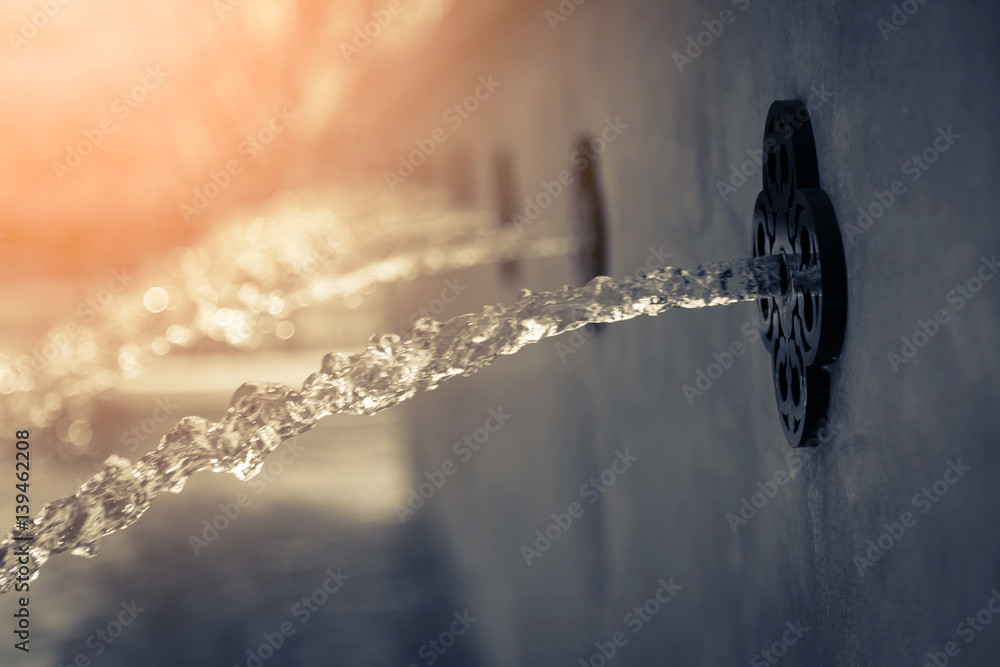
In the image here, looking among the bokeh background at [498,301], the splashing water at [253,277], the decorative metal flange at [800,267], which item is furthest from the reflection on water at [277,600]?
the decorative metal flange at [800,267]

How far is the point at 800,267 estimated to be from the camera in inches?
31.7

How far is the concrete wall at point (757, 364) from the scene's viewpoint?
1.93 ft

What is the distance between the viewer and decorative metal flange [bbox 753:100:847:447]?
0.76 metres

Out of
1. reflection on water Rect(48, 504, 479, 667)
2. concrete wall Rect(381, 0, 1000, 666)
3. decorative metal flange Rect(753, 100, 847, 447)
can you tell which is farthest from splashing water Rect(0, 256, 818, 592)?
reflection on water Rect(48, 504, 479, 667)

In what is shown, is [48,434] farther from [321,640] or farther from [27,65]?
[321,640]

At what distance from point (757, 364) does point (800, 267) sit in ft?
1.02

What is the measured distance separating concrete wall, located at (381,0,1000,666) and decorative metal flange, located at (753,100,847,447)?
0.02 m

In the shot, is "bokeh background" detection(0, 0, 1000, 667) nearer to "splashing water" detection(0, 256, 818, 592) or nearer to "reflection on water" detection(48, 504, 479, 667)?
"reflection on water" detection(48, 504, 479, 667)

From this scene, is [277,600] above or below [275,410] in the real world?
below

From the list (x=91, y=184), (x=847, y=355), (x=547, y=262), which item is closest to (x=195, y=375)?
(x=91, y=184)

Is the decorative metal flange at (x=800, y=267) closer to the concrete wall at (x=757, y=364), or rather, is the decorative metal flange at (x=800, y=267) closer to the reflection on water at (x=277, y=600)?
the concrete wall at (x=757, y=364)

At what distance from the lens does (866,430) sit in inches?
29.0

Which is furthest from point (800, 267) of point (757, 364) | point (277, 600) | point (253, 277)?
point (277, 600)

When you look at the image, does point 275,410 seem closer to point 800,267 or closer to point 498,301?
point 800,267
